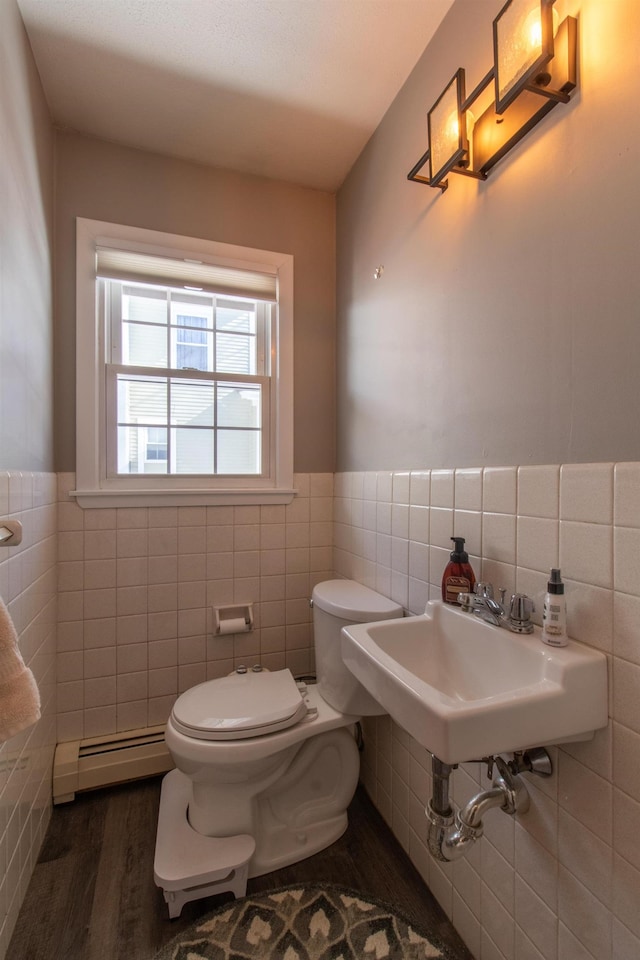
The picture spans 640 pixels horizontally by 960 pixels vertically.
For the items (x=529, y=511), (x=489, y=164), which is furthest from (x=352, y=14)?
(x=529, y=511)

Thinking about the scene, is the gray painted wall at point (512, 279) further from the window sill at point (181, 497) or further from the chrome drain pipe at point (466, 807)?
the chrome drain pipe at point (466, 807)

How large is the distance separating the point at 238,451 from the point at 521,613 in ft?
4.68

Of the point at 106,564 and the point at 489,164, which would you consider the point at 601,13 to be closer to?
the point at 489,164

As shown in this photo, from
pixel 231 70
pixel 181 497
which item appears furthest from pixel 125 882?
pixel 231 70

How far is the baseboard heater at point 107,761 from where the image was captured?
1572mm

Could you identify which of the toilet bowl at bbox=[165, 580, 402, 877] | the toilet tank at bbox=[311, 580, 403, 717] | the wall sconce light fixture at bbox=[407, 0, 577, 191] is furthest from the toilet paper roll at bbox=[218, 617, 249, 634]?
the wall sconce light fixture at bbox=[407, 0, 577, 191]

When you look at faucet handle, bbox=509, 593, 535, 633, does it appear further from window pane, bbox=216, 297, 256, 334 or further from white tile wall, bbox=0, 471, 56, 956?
window pane, bbox=216, 297, 256, 334

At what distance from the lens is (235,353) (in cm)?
198

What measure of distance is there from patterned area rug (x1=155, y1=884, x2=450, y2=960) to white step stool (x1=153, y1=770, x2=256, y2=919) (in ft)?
0.19

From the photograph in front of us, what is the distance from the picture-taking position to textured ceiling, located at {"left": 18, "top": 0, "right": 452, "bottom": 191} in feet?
4.06

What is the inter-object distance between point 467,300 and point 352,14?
953mm

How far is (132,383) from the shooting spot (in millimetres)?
1821

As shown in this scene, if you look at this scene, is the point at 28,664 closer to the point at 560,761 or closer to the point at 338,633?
the point at 338,633

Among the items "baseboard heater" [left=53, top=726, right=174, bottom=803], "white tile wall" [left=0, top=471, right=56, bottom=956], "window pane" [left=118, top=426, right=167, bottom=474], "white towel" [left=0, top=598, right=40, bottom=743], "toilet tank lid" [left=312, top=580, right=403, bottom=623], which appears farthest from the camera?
"window pane" [left=118, top=426, right=167, bottom=474]
